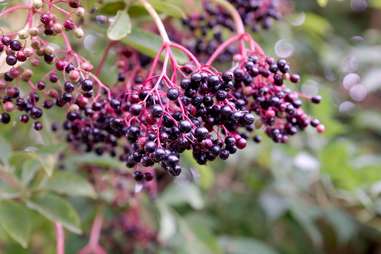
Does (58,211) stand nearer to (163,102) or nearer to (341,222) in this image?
(163,102)

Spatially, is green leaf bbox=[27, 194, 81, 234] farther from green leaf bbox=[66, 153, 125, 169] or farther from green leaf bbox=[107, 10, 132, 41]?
green leaf bbox=[107, 10, 132, 41]

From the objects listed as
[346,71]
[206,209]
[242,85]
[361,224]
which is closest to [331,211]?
[361,224]

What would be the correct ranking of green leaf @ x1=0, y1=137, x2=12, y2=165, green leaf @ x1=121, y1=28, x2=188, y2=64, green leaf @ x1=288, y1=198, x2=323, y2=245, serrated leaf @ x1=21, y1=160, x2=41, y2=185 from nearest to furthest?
green leaf @ x1=121, y1=28, x2=188, y2=64
green leaf @ x1=0, y1=137, x2=12, y2=165
serrated leaf @ x1=21, y1=160, x2=41, y2=185
green leaf @ x1=288, y1=198, x2=323, y2=245

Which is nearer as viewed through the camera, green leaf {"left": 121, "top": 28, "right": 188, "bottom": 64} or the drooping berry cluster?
the drooping berry cluster

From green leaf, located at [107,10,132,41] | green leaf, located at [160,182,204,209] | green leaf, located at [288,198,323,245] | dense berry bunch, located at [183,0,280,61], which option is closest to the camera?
green leaf, located at [107,10,132,41]

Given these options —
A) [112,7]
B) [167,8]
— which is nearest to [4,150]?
[112,7]

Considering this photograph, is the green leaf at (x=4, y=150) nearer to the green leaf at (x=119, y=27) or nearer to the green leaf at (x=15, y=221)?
the green leaf at (x=15, y=221)

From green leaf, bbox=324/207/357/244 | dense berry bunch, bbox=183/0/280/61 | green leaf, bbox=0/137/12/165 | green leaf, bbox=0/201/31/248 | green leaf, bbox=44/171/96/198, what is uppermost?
green leaf, bbox=324/207/357/244

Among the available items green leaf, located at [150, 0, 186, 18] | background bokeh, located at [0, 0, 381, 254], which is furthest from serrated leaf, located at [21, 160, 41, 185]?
green leaf, located at [150, 0, 186, 18]

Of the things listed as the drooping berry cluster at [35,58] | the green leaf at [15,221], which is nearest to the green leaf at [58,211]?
the green leaf at [15,221]
